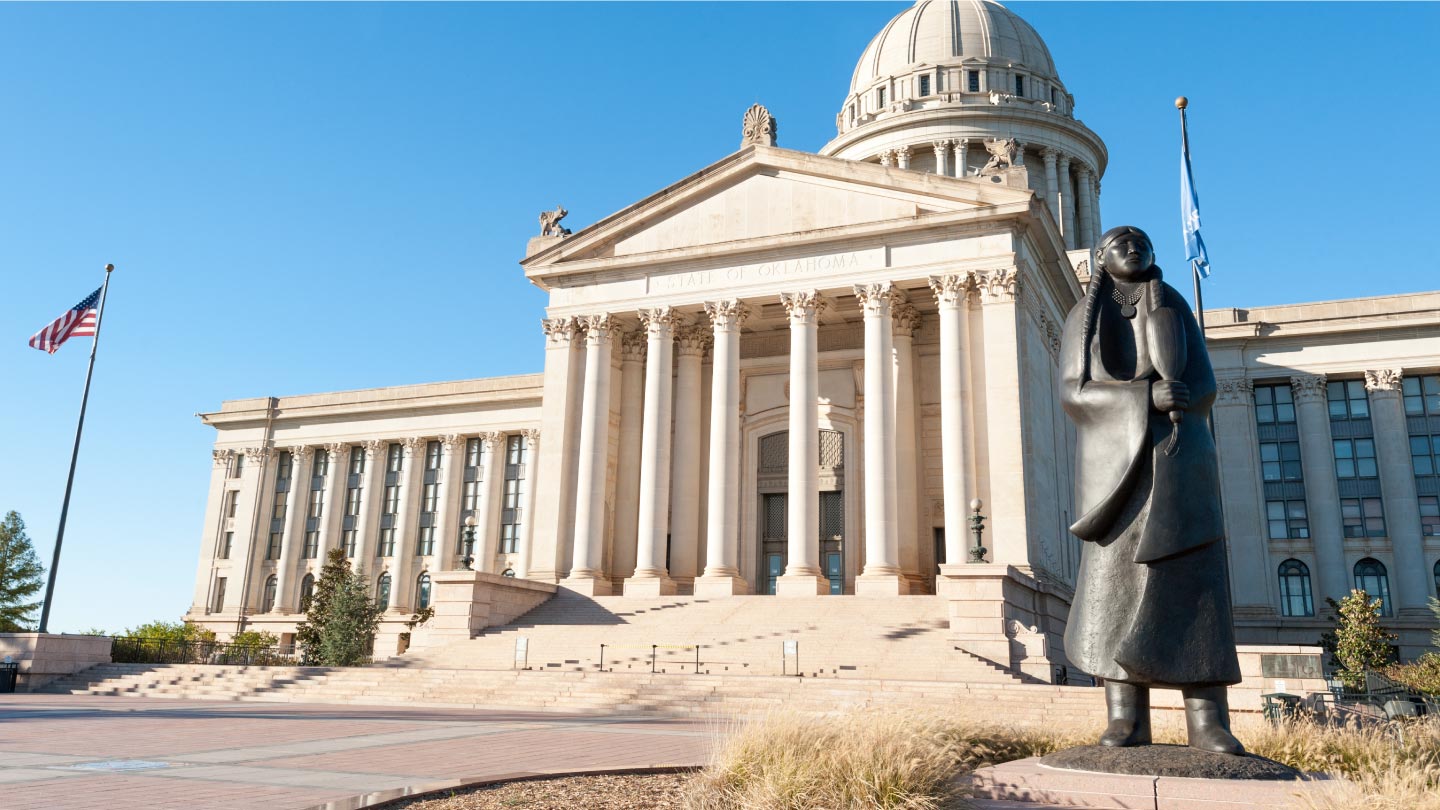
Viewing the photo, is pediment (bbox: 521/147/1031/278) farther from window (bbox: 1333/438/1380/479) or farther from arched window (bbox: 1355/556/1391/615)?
arched window (bbox: 1355/556/1391/615)

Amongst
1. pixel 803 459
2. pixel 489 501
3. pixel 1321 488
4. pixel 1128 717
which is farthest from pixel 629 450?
pixel 1128 717

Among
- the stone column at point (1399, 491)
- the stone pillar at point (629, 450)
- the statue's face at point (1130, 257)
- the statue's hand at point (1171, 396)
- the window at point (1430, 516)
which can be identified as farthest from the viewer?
the window at point (1430, 516)

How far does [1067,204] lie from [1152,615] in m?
62.9

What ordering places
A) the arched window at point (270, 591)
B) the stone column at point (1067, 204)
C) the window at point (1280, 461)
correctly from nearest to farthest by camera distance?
1. the window at point (1280, 461)
2. the arched window at point (270, 591)
3. the stone column at point (1067, 204)

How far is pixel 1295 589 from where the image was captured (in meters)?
48.8

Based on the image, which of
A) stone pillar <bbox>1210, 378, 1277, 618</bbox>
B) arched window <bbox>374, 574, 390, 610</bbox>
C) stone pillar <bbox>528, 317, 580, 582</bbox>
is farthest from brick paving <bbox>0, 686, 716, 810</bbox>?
arched window <bbox>374, 574, 390, 610</bbox>

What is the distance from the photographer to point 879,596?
108 feet

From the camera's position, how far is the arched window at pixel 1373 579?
1860 inches

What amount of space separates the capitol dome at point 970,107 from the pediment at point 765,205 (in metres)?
27.7

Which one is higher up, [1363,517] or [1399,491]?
[1399,491]

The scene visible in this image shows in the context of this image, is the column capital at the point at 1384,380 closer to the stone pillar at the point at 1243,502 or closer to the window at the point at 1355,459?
the window at the point at 1355,459

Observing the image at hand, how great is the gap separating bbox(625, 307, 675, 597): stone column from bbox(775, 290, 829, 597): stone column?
4745 mm

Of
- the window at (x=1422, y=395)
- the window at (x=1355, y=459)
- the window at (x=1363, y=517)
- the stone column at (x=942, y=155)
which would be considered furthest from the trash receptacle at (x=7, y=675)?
the window at (x=1422, y=395)

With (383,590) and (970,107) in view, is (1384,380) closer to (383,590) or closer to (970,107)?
(970,107)
